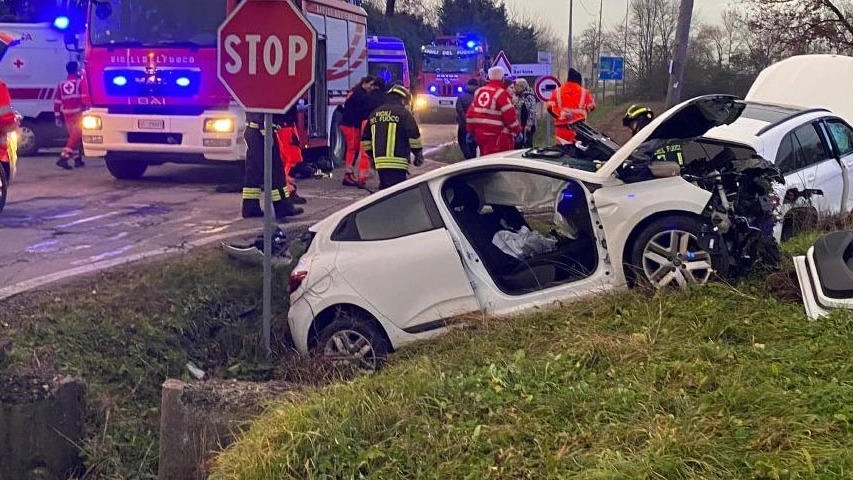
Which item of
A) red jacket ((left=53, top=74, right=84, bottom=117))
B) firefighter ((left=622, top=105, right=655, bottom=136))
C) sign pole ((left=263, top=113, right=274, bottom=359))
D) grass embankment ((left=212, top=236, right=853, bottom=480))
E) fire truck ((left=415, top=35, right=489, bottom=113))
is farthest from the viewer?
fire truck ((left=415, top=35, right=489, bottom=113))

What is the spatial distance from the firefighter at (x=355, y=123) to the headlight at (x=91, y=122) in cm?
361

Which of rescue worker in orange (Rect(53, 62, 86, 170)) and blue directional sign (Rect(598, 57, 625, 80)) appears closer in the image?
rescue worker in orange (Rect(53, 62, 86, 170))

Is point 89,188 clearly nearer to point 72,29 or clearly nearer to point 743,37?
point 72,29

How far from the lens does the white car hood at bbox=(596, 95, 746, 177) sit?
5.83 m

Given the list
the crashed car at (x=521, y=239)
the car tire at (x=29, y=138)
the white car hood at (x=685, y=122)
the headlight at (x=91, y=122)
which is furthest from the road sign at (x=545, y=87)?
the white car hood at (x=685, y=122)

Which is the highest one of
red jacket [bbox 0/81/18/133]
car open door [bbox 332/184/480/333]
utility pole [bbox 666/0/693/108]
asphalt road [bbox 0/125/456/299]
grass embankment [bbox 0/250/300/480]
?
utility pole [bbox 666/0/693/108]

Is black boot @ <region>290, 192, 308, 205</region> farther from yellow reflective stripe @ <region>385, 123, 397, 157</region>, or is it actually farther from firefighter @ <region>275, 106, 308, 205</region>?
yellow reflective stripe @ <region>385, 123, 397, 157</region>

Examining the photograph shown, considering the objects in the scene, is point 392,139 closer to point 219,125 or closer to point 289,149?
point 289,149

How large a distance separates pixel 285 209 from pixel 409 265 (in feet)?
16.4

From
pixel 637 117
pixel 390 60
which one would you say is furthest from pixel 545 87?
pixel 390 60

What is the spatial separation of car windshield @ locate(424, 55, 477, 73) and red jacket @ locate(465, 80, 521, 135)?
26.2 metres

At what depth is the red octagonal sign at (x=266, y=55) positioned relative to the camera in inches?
238

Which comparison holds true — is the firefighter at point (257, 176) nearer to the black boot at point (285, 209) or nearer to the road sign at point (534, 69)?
the black boot at point (285, 209)

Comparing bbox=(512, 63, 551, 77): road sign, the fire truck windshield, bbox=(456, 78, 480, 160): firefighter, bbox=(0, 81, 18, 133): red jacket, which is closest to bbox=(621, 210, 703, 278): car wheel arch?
bbox=(0, 81, 18, 133): red jacket
